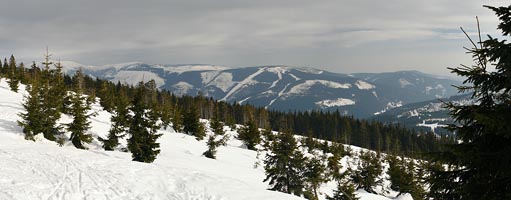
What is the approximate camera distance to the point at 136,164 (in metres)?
22.1

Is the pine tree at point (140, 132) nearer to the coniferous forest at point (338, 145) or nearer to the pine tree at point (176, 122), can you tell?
the coniferous forest at point (338, 145)

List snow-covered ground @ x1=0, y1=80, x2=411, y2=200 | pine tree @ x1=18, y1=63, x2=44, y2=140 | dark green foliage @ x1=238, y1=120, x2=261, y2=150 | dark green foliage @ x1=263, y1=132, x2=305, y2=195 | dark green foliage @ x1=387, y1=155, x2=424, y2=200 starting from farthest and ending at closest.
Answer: dark green foliage @ x1=238, y1=120, x2=261, y2=150, dark green foliage @ x1=387, y1=155, x2=424, y2=200, pine tree @ x1=18, y1=63, x2=44, y2=140, dark green foliage @ x1=263, y1=132, x2=305, y2=195, snow-covered ground @ x1=0, y1=80, x2=411, y2=200

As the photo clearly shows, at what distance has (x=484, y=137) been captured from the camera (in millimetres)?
7625

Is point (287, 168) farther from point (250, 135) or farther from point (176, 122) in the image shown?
point (176, 122)

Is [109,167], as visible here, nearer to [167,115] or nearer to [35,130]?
[35,130]

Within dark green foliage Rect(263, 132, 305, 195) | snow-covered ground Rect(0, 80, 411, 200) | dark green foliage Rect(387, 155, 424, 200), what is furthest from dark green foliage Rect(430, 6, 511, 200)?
dark green foliage Rect(387, 155, 424, 200)

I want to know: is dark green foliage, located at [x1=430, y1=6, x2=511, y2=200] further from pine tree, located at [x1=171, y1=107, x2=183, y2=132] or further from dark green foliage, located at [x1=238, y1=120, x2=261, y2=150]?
pine tree, located at [x1=171, y1=107, x2=183, y2=132]

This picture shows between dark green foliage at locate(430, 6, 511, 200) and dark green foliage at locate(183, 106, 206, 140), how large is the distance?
5741cm

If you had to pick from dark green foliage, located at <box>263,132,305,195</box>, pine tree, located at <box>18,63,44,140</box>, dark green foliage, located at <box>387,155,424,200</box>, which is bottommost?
dark green foliage, located at <box>387,155,424,200</box>

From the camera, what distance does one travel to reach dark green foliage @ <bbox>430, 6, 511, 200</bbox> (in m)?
6.96

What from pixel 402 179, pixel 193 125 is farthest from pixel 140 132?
pixel 402 179

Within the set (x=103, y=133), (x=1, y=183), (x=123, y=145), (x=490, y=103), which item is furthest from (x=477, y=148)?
(x=103, y=133)

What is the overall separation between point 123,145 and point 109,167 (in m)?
22.9

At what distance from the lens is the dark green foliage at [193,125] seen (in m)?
64.6
